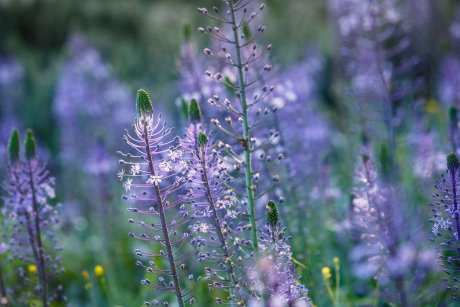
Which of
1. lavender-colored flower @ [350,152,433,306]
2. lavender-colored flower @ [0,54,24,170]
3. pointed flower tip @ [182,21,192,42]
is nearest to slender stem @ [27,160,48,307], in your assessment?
pointed flower tip @ [182,21,192,42]

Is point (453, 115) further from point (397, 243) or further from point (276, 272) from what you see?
point (276, 272)

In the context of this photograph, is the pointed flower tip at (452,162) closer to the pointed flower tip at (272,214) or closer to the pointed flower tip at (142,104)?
the pointed flower tip at (272,214)

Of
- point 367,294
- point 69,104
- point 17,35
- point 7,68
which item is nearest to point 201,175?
point 367,294

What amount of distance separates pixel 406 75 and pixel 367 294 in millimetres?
7357

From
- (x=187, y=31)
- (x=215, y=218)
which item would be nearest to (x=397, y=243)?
(x=215, y=218)

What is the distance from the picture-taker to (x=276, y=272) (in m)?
2.77

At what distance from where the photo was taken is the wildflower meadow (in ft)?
9.86

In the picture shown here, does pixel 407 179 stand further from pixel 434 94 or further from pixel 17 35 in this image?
pixel 17 35

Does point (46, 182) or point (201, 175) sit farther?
point (46, 182)

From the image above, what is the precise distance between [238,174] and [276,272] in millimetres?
1802

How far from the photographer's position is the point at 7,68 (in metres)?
10.9

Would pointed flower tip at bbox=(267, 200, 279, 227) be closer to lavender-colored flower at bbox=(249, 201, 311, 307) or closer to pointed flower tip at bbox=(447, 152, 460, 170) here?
lavender-colored flower at bbox=(249, 201, 311, 307)

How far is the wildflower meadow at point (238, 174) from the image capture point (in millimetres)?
3004

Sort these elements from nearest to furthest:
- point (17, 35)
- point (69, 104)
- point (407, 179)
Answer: point (407, 179)
point (69, 104)
point (17, 35)
